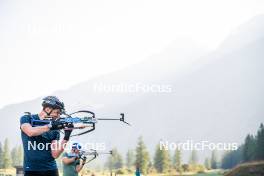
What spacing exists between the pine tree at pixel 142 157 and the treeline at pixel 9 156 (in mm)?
1950

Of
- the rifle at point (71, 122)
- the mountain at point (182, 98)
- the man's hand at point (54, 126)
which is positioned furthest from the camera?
the mountain at point (182, 98)

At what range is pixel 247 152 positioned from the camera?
7766 mm

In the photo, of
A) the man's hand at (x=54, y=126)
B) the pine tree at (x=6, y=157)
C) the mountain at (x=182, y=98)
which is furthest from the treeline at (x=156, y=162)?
the man's hand at (x=54, y=126)

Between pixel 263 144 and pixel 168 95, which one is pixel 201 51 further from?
pixel 263 144

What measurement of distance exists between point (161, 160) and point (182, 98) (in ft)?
3.63

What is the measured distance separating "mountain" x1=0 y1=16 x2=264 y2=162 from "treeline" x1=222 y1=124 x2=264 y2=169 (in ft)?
0.46

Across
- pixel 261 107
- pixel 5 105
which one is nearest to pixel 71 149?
pixel 5 105

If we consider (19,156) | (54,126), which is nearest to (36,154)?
(54,126)

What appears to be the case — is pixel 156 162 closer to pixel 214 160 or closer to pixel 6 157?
pixel 214 160

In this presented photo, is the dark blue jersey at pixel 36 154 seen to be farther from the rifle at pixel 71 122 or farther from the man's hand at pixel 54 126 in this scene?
the rifle at pixel 71 122

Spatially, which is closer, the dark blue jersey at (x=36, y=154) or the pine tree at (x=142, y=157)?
the dark blue jersey at (x=36, y=154)

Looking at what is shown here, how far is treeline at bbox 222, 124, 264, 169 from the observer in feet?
25.3

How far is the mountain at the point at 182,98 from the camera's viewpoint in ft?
24.3
